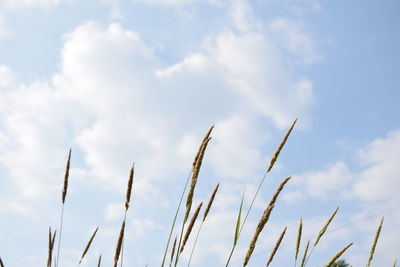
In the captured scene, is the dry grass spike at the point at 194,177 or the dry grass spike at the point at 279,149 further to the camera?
the dry grass spike at the point at 279,149

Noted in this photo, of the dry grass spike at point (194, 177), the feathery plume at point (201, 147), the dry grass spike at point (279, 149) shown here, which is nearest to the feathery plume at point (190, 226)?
the dry grass spike at point (194, 177)

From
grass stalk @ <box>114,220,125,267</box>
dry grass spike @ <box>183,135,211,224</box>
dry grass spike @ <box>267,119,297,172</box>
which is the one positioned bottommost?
grass stalk @ <box>114,220,125,267</box>

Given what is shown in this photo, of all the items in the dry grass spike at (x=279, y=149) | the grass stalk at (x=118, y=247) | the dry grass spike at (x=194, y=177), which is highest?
the dry grass spike at (x=279, y=149)

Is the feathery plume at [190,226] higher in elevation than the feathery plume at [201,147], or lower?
lower

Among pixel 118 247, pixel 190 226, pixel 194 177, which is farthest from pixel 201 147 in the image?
pixel 118 247

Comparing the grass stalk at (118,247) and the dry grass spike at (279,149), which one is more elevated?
the dry grass spike at (279,149)

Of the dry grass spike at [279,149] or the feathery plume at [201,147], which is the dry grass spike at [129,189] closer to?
the feathery plume at [201,147]

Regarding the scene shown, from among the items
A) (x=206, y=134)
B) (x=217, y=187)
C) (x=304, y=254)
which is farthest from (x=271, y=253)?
(x=206, y=134)

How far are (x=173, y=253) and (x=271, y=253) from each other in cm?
49

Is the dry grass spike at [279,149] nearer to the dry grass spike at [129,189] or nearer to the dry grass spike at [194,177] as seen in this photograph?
A: the dry grass spike at [194,177]

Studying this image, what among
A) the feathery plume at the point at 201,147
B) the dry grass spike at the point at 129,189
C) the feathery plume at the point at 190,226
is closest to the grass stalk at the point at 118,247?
the dry grass spike at the point at 129,189

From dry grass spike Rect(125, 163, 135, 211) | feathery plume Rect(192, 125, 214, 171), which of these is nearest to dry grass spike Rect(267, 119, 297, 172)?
feathery plume Rect(192, 125, 214, 171)

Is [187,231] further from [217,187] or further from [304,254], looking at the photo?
[304,254]

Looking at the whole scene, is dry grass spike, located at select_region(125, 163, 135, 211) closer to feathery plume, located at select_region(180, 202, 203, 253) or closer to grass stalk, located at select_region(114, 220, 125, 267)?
grass stalk, located at select_region(114, 220, 125, 267)
